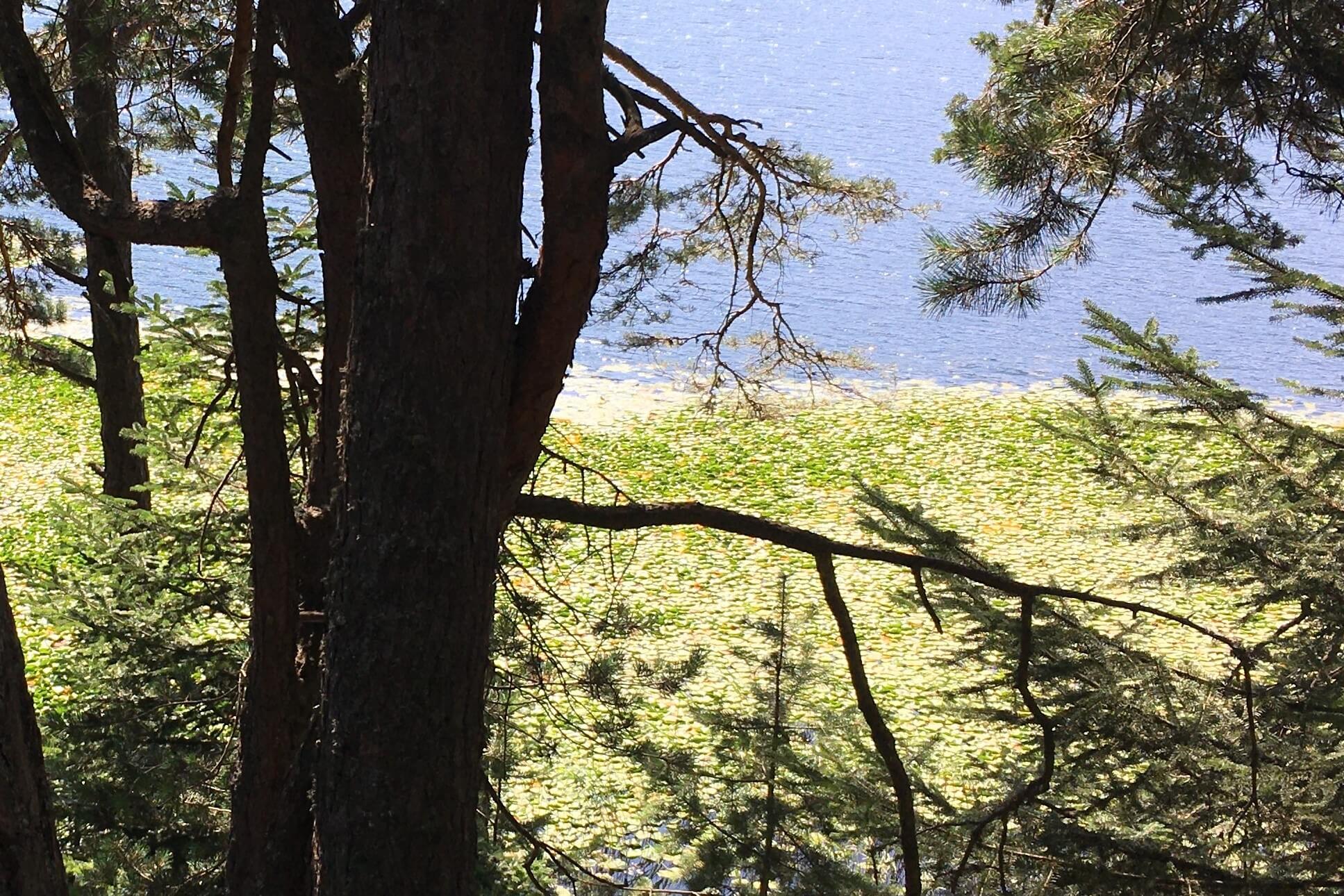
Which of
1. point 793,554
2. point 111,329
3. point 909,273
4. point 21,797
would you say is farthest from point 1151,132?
point 909,273

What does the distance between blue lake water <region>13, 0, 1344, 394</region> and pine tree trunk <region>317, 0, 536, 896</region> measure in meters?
7.44

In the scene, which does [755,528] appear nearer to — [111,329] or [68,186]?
[68,186]

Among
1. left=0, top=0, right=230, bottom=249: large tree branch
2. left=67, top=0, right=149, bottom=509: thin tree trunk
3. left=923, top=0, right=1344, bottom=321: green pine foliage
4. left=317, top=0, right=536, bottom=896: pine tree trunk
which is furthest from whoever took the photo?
left=67, top=0, right=149, bottom=509: thin tree trunk

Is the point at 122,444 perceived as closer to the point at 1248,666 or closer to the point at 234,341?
the point at 234,341

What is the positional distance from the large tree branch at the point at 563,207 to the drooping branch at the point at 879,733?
0.86 metres

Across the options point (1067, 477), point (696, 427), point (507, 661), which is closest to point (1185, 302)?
point (1067, 477)

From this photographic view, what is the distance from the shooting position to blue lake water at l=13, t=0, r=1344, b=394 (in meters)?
12.9

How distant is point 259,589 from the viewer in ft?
8.07

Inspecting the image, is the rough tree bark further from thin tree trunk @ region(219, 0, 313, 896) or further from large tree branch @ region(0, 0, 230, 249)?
large tree branch @ region(0, 0, 230, 249)

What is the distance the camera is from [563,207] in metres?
1.86

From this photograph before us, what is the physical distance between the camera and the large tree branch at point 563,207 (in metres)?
1.80

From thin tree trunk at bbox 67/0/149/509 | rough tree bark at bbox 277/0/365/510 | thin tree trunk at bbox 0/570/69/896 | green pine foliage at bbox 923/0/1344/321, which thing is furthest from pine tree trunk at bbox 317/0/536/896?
thin tree trunk at bbox 67/0/149/509

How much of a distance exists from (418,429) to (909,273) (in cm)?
1401

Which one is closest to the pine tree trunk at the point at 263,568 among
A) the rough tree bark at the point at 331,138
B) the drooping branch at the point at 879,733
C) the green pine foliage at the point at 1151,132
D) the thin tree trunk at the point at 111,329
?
the rough tree bark at the point at 331,138
